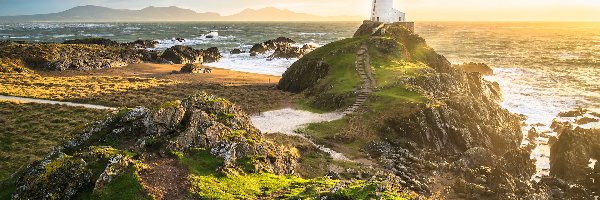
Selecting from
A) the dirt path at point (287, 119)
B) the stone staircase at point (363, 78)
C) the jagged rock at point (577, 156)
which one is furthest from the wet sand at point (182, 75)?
the jagged rock at point (577, 156)

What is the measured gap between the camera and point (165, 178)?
18.6 m

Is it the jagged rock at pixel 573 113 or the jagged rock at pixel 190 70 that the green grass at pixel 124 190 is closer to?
the jagged rock at pixel 573 113

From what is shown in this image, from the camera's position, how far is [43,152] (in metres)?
34.6

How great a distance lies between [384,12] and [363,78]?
33.3 meters

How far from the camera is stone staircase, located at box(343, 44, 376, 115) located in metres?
45.0

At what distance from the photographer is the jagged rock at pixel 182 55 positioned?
10242 cm

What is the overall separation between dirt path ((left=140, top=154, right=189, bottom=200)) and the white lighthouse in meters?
68.1

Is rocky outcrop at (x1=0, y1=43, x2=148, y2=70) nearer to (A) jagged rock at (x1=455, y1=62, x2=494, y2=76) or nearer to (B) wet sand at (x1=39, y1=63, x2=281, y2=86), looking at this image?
(B) wet sand at (x1=39, y1=63, x2=281, y2=86)

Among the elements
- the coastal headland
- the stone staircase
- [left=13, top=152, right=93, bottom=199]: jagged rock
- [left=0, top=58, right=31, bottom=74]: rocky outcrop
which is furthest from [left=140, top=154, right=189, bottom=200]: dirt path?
[left=0, top=58, right=31, bottom=74]: rocky outcrop

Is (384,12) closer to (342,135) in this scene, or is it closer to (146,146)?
(342,135)

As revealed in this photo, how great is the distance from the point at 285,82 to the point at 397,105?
24.5 m

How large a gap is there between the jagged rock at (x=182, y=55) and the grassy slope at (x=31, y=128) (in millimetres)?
53828

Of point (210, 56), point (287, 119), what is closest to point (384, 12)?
point (287, 119)

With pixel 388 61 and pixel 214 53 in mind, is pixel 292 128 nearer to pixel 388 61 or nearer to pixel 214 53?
pixel 388 61
